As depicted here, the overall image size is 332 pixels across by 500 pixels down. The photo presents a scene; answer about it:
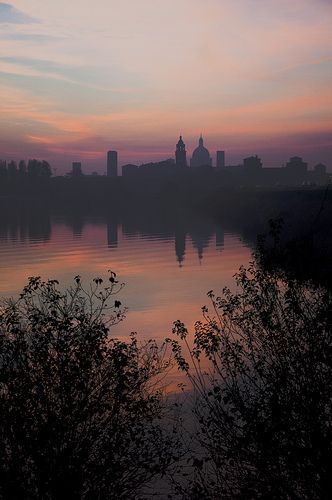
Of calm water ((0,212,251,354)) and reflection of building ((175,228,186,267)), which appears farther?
reflection of building ((175,228,186,267))

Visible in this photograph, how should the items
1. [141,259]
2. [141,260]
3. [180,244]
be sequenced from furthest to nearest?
[180,244]
[141,259]
[141,260]

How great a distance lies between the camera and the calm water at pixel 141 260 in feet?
160

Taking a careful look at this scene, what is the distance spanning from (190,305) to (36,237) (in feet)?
243

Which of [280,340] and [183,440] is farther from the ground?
[280,340]

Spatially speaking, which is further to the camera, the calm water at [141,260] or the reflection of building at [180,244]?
the reflection of building at [180,244]

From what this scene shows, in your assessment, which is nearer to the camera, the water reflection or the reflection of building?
the water reflection

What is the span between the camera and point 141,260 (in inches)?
3270

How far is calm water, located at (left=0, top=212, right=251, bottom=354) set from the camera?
1924 inches

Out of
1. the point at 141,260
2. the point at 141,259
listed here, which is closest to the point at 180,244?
the point at 141,259

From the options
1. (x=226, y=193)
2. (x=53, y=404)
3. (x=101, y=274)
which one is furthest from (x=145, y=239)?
(x=53, y=404)

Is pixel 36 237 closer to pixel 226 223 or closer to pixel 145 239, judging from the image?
pixel 145 239

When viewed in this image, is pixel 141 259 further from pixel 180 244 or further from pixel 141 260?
pixel 180 244

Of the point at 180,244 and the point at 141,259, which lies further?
the point at 180,244

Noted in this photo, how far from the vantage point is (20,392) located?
46.5 feet
